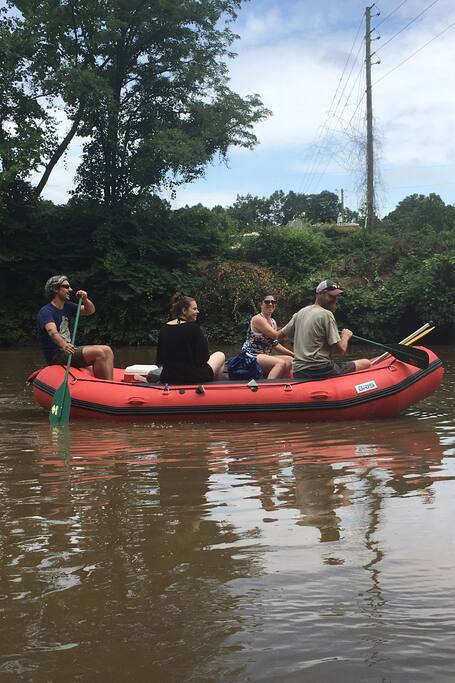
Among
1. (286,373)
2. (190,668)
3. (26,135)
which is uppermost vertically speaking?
(26,135)

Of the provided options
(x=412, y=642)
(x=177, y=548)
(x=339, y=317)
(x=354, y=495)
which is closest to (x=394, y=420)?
(x=354, y=495)

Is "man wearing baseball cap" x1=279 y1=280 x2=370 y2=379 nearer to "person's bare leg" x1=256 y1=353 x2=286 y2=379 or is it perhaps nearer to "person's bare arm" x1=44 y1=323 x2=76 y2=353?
"person's bare leg" x1=256 y1=353 x2=286 y2=379

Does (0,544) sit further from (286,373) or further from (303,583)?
(286,373)

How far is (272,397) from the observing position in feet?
22.8

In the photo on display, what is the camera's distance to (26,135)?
19.8 m

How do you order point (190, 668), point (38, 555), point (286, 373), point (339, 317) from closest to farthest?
point (190, 668), point (38, 555), point (286, 373), point (339, 317)

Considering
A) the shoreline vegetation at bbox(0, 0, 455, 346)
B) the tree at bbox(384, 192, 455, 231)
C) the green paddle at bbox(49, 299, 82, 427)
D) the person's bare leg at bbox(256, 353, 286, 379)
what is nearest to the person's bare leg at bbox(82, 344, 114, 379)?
the green paddle at bbox(49, 299, 82, 427)

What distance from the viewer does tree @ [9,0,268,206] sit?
66.9 ft

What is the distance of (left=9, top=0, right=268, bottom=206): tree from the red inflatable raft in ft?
45.3

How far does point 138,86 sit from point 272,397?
17.1m

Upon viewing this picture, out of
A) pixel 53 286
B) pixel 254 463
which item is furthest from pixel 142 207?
pixel 254 463

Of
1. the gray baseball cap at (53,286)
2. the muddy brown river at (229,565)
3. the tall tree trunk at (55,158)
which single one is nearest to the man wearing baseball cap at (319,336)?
the muddy brown river at (229,565)

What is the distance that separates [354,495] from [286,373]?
3854 millimetres

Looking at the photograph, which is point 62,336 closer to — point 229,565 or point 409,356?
point 409,356
